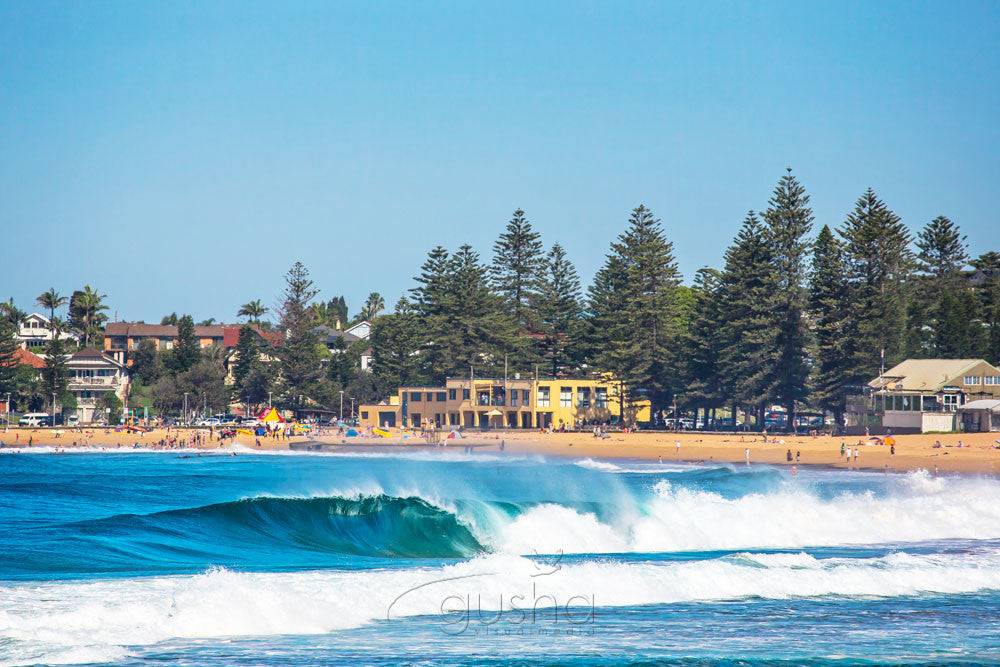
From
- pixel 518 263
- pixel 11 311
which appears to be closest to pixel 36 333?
pixel 11 311

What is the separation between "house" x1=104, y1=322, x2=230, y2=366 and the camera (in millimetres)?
102375

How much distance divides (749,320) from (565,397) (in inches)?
608

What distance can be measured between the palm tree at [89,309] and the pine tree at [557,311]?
49.8 m

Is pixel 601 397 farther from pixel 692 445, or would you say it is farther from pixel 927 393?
pixel 927 393

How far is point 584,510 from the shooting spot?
26.1 meters

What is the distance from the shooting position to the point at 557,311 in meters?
86.9

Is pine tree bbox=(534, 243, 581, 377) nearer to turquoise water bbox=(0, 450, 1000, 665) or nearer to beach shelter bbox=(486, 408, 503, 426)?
beach shelter bbox=(486, 408, 503, 426)

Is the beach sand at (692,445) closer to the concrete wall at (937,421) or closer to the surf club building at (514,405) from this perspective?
the concrete wall at (937,421)

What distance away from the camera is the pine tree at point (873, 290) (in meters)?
68.8

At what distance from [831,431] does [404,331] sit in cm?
3867

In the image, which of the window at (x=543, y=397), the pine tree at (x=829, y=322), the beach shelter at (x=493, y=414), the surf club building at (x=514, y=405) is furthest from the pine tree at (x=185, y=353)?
the pine tree at (x=829, y=322)

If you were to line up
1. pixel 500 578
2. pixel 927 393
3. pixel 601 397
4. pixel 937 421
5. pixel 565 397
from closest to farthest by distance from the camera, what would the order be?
pixel 500 578
pixel 937 421
pixel 927 393
pixel 565 397
pixel 601 397

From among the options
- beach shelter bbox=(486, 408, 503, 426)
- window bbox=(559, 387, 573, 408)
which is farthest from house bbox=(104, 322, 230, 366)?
window bbox=(559, 387, 573, 408)

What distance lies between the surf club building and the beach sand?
4125 mm
